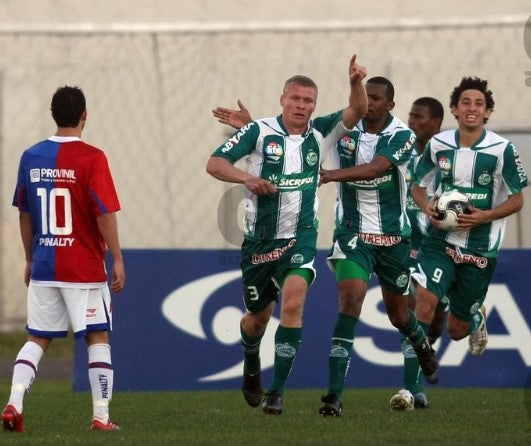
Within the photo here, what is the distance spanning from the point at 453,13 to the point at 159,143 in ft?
12.1

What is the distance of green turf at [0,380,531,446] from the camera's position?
8.16 meters

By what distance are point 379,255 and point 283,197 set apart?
1.02 meters

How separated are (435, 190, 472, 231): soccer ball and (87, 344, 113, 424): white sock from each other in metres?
2.89

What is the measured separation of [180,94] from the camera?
50.3ft

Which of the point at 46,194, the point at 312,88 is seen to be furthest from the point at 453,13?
the point at 46,194

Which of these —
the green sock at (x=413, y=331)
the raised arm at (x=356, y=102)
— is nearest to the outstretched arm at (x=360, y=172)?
the raised arm at (x=356, y=102)

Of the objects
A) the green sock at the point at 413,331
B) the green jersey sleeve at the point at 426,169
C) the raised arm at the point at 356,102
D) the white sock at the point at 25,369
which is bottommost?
the green sock at the point at 413,331

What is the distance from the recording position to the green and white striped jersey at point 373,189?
1034 cm

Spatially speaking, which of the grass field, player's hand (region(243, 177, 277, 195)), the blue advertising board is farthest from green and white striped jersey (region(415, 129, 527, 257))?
the blue advertising board

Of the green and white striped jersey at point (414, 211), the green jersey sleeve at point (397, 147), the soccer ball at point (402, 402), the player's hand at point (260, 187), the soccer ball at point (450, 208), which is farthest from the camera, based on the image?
the green and white striped jersey at point (414, 211)

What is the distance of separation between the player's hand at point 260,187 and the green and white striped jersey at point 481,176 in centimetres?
195

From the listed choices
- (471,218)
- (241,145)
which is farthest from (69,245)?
(471,218)

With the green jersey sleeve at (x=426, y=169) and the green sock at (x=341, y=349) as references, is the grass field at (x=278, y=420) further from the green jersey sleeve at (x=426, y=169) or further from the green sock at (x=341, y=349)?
the green jersey sleeve at (x=426, y=169)

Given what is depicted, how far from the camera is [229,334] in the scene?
12.9 m
